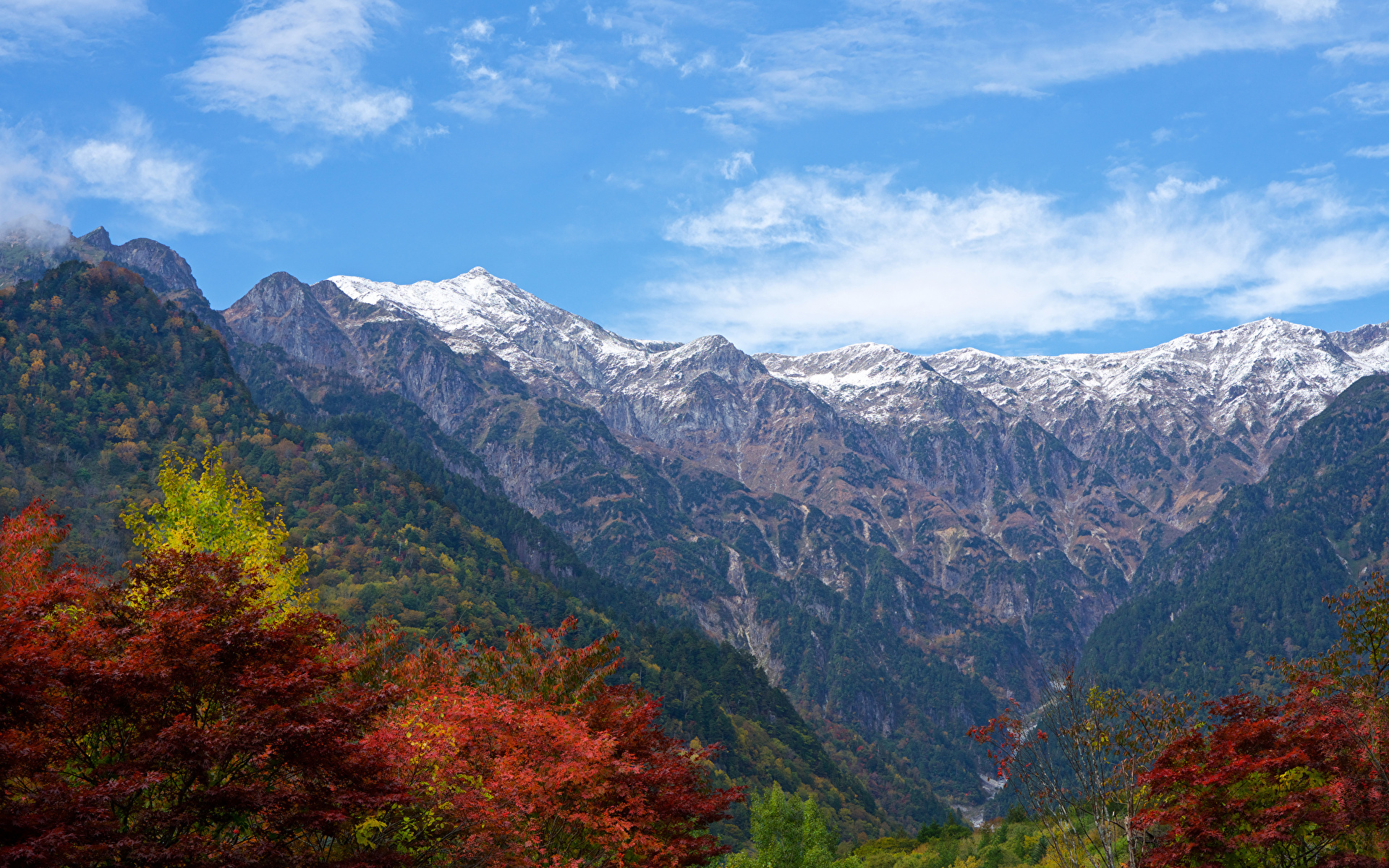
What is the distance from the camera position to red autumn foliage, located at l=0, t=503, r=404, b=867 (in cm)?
1892

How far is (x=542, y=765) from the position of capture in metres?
34.3

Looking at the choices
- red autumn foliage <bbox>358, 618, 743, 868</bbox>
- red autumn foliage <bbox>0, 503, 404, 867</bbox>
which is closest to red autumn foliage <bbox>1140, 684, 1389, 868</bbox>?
red autumn foliage <bbox>358, 618, 743, 868</bbox>

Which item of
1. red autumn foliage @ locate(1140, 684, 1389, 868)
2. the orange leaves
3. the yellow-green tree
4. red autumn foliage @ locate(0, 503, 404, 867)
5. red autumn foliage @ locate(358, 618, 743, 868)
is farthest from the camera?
the yellow-green tree

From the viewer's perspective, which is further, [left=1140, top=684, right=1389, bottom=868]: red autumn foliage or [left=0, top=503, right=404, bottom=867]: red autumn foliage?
[left=1140, top=684, right=1389, bottom=868]: red autumn foliage

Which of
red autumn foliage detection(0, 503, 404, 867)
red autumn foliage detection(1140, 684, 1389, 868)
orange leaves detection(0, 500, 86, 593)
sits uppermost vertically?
orange leaves detection(0, 500, 86, 593)

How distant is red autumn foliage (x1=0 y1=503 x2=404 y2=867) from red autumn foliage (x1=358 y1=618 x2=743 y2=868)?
3779 millimetres

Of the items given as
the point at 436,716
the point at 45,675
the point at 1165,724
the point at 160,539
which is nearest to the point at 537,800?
the point at 436,716

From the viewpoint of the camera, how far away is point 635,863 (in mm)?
37594

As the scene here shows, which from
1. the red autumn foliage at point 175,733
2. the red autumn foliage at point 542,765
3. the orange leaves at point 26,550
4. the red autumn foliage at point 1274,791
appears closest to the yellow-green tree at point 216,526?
the red autumn foliage at point 542,765

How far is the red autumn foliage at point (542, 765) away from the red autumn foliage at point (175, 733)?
12.4ft

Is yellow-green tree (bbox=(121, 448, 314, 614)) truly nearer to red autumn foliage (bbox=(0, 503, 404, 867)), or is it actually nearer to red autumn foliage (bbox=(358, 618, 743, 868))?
red autumn foliage (bbox=(358, 618, 743, 868))

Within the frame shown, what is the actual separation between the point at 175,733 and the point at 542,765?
1652 centimetres

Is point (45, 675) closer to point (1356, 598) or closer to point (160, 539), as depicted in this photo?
point (160, 539)

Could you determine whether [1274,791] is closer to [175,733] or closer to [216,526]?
[175,733]
